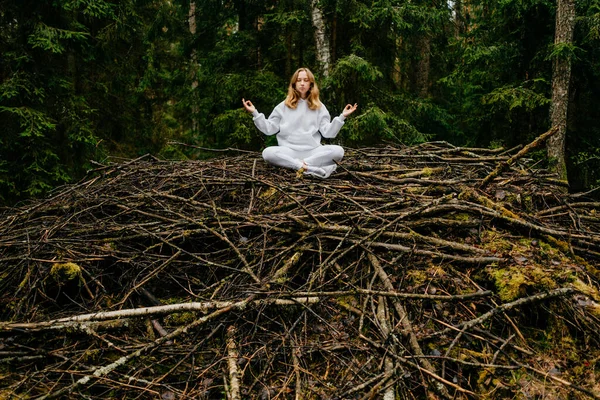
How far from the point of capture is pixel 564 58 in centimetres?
781

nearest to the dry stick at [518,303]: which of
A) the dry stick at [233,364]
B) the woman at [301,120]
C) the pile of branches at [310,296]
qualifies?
the pile of branches at [310,296]

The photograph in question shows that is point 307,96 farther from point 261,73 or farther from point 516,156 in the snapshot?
point 261,73

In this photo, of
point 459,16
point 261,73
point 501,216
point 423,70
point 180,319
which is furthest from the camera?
point 459,16

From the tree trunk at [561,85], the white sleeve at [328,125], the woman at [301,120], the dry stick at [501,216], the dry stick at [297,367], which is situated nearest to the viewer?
the dry stick at [297,367]

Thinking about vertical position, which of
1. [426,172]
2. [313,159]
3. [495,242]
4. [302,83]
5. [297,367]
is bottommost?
[297,367]

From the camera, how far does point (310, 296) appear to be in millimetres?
2611

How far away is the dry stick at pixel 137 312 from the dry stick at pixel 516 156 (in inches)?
77.9

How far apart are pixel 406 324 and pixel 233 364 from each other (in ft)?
3.22

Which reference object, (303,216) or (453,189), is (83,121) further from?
(453,189)

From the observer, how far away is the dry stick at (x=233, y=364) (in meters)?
2.13

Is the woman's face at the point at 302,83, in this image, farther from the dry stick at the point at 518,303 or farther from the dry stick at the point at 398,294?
the dry stick at the point at 518,303

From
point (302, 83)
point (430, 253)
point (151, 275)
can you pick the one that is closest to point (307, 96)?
point (302, 83)

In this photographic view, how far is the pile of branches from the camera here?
7.48 feet

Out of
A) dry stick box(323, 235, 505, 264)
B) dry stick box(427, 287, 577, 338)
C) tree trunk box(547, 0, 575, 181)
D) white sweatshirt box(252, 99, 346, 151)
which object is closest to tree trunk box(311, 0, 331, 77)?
white sweatshirt box(252, 99, 346, 151)
